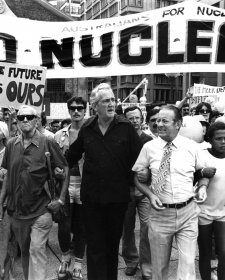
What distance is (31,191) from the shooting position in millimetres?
3521

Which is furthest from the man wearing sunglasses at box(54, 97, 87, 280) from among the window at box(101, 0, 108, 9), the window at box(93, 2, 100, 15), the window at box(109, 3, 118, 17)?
the window at box(93, 2, 100, 15)

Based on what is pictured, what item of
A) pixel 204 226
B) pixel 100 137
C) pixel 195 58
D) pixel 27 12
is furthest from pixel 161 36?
pixel 27 12

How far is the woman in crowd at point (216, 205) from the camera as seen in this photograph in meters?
3.45

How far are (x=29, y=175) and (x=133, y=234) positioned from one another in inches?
56.5

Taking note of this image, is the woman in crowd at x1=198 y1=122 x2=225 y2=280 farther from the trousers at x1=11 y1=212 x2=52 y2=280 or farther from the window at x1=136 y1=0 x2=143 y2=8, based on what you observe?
the window at x1=136 y1=0 x2=143 y2=8

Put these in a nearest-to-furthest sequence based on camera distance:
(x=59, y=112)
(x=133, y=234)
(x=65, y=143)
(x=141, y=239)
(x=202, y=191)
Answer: (x=202, y=191)
(x=141, y=239)
(x=133, y=234)
(x=65, y=143)
(x=59, y=112)

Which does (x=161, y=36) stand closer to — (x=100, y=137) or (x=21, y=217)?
(x=100, y=137)

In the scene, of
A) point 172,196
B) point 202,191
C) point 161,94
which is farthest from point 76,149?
point 161,94

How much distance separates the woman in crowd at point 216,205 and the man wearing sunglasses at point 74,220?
4.46 ft

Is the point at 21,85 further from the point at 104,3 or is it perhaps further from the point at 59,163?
→ the point at 104,3

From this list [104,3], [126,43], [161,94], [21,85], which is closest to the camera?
[21,85]

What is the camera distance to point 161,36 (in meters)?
5.75

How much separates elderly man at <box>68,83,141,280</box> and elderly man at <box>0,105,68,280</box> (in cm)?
33

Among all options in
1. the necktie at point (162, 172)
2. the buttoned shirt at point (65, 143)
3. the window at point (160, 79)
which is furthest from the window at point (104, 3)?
the necktie at point (162, 172)
